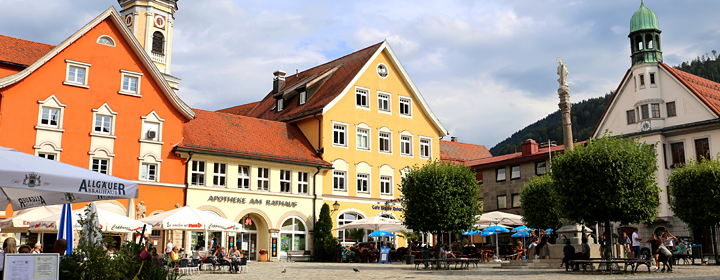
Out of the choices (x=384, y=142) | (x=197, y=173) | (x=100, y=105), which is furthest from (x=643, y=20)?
(x=100, y=105)

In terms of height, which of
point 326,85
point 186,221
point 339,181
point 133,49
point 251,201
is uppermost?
point 326,85

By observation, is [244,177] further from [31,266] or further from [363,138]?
[31,266]

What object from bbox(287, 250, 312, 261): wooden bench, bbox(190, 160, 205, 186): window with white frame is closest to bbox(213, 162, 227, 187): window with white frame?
bbox(190, 160, 205, 186): window with white frame

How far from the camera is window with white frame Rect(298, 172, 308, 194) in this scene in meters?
37.0

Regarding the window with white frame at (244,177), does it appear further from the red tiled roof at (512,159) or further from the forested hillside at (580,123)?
the forested hillside at (580,123)

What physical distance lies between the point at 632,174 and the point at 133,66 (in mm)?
23956

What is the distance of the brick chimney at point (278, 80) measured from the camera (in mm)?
46375

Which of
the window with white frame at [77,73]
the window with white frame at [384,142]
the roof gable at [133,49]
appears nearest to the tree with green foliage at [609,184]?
the window with white frame at [384,142]

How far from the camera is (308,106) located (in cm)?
4075

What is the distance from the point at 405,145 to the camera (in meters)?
42.8

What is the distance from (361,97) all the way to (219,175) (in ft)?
38.2

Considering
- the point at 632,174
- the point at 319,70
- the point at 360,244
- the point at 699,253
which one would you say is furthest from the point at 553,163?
the point at 319,70

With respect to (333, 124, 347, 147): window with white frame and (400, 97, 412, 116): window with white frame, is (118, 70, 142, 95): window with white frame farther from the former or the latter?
(400, 97, 412, 116): window with white frame

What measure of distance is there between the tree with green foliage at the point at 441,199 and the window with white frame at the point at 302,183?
10461 millimetres
